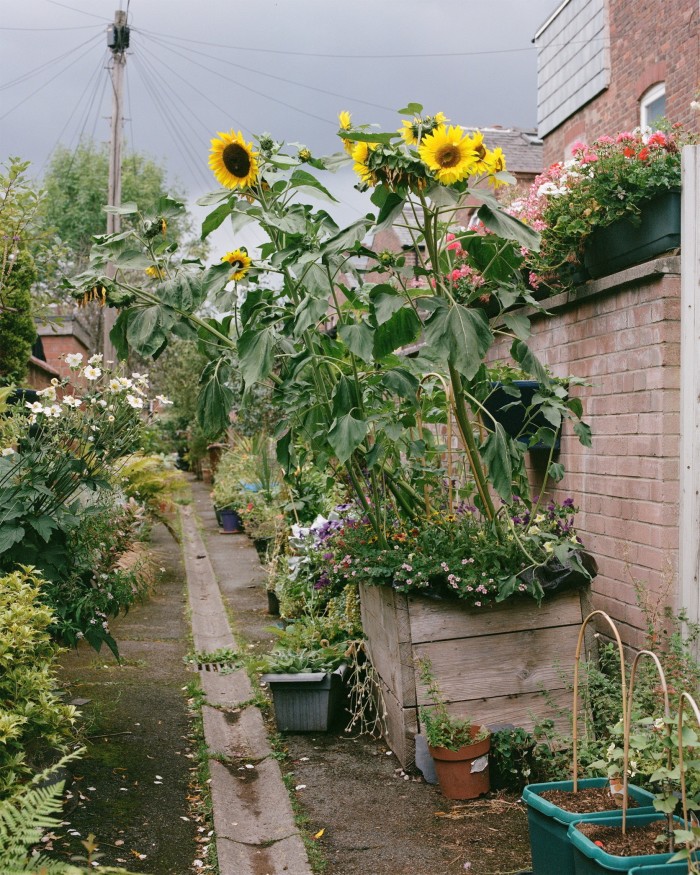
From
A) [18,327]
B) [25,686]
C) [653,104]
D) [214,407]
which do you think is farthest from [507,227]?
[653,104]

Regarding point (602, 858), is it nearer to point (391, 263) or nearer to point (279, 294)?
point (391, 263)

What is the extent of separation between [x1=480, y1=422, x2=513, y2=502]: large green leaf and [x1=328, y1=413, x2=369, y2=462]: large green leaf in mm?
502

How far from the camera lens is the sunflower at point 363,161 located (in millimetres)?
3180

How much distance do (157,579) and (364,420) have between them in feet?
16.9

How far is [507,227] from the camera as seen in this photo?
3.10 meters

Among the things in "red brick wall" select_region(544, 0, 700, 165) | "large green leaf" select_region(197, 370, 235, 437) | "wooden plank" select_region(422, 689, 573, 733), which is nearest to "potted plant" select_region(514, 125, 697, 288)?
"large green leaf" select_region(197, 370, 235, 437)

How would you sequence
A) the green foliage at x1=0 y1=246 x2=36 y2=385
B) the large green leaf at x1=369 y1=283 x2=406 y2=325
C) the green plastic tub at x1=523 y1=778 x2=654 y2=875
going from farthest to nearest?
the green foliage at x1=0 y1=246 x2=36 y2=385
the large green leaf at x1=369 y1=283 x2=406 y2=325
the green plastic tub at x1=523 y1=778 x2=654 y2=875

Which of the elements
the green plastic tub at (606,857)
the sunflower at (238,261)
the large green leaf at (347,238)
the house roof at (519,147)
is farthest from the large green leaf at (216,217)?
the house roof at (519,147)

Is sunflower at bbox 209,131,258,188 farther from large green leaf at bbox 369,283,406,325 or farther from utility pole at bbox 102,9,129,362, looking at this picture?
utility pole at bbox 102,9,129,362

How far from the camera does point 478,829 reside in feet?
10.5

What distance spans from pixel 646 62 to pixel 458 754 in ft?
29.2

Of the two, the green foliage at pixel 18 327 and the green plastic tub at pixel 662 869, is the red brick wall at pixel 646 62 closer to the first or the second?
the green foliage at pixel 18 327

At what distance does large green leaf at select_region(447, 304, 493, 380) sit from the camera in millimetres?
3045

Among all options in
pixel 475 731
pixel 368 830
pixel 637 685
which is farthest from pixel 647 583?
pixel 368 830
